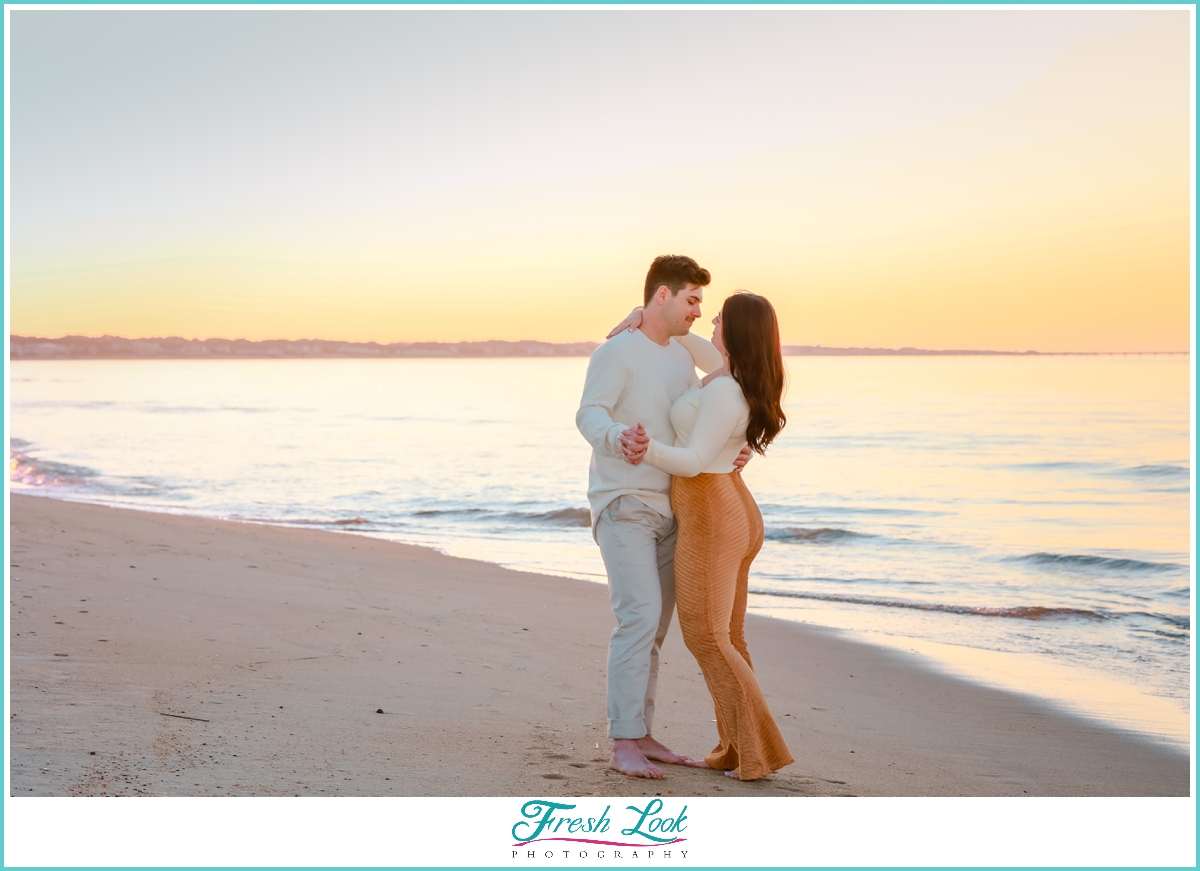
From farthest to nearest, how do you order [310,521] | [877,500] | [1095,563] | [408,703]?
[877,500] → [310,521] → [1095,563] → [408,703]

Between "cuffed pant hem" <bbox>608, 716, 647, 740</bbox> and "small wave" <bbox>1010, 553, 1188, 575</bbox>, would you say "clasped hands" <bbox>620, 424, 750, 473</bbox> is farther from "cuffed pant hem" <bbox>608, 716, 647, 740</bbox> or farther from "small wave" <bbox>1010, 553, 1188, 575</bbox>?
"small wave" <bbox>1010, 553, 1188, 575</bbox>

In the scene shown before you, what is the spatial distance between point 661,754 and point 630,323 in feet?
6.04

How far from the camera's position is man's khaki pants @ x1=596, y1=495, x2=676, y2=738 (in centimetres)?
394

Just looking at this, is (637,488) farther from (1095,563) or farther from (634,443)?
(1095,563)

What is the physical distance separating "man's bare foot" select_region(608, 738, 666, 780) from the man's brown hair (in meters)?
1.87

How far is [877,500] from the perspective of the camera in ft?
60.0

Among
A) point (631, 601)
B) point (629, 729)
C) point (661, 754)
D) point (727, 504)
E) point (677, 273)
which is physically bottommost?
point (661, 754)

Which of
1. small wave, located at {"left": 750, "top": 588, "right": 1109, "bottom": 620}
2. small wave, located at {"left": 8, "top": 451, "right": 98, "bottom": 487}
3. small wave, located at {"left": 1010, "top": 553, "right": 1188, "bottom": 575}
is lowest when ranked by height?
small wave, located at {"left": 8, "top": 451, "right": 98, "bottom": 487}

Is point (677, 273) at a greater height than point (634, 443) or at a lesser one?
greater

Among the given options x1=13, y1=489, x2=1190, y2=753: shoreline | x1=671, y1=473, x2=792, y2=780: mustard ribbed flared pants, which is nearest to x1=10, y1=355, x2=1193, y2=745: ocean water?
x1=13, y1=489, x2=1190, y2=753: shoreline

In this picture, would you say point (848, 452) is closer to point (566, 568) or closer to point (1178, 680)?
point (566, 568)

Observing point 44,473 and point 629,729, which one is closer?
point 629,729

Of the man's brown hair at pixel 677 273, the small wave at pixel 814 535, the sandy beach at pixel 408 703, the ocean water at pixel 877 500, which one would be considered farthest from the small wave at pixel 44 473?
the man's brown hair at pixel 677 273
